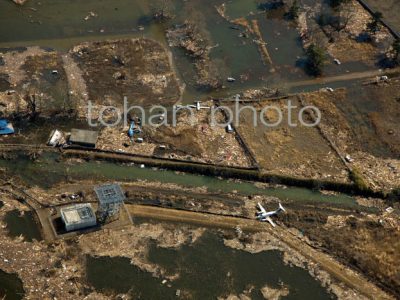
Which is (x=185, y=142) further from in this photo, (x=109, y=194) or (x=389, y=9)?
(x=389, y=9)

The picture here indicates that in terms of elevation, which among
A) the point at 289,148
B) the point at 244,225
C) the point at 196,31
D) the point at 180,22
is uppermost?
the point at 180,22

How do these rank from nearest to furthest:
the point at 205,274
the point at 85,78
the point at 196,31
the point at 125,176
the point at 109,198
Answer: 1. the point at 205,274
2. the point at 109,198
3. the point at 125,176
4. the point at 85,78
5. the point at 196,31

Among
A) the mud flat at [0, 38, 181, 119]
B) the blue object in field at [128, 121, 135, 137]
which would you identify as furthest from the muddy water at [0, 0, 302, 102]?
the blue object in field at [128, 121, 135, 137]

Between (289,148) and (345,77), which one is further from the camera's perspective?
(345,77)

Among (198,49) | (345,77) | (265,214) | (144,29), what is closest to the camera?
(265,214)

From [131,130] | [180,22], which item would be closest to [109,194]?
[131,130]

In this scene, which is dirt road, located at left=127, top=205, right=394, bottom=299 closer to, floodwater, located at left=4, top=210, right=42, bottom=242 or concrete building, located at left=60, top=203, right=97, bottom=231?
concrete building, located at left=60, top=203, right=97, bottom=231

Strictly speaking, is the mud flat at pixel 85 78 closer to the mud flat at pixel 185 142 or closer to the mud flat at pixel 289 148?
the mud flat at pixel 185 142

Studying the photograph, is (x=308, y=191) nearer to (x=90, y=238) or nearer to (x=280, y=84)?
(x=280, y=84)

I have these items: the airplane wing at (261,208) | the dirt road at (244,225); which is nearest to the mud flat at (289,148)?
the airplane wing at (261,208)

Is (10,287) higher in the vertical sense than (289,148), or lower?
higher
